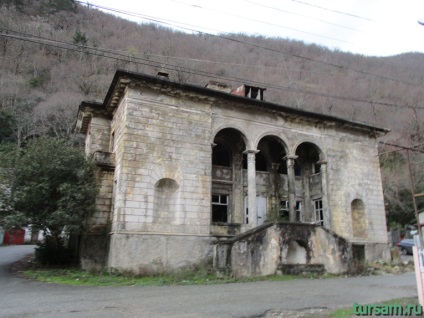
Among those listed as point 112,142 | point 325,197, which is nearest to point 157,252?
point 112,142

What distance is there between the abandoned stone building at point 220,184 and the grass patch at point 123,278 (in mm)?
508

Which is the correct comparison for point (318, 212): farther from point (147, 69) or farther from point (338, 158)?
point (147, 69)

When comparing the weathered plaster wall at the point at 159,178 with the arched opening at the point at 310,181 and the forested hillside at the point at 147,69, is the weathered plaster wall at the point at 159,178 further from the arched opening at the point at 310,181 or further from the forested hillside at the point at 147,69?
the forested hillside at the point at 147,69

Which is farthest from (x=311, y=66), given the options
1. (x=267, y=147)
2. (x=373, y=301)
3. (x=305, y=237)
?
(x=373, y=301)

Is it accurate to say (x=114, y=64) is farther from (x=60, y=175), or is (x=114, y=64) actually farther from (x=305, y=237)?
(x=305, y=237)

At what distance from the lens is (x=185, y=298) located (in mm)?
9000

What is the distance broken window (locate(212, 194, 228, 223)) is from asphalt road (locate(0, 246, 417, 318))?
701 cm

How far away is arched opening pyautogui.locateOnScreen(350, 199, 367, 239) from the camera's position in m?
20.3

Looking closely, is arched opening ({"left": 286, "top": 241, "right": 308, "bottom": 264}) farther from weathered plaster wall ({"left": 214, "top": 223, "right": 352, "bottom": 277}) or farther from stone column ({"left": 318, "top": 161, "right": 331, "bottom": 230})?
stone column ({"left": 318, "top": 161, "right": 331, "bottom": 230})

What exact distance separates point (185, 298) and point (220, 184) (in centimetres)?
1075

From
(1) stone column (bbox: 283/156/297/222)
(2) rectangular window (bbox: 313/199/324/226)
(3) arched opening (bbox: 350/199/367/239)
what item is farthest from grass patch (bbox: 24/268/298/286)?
(3) arched opening (bbox: 350/199/367/239)

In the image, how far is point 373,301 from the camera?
8.71m

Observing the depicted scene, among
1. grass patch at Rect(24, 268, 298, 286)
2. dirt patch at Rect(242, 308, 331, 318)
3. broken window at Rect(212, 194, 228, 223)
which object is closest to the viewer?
dirt patch at Rect(242, 308, 331, 318)

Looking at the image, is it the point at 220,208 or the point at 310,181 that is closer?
the point at 220,208
